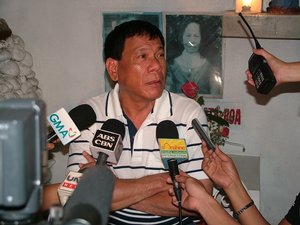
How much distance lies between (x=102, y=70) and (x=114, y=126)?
48.6 inches

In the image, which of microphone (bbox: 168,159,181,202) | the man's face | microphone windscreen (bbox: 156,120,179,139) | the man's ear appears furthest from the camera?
the man's ear

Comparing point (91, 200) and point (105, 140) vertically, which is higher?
point (91, 200)

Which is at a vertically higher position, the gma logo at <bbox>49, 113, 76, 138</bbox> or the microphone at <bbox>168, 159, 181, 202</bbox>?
the gma logo at <bbox>49, 113, 76, 138</bbox>

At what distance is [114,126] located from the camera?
6.56 ft

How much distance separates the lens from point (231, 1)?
113 inches

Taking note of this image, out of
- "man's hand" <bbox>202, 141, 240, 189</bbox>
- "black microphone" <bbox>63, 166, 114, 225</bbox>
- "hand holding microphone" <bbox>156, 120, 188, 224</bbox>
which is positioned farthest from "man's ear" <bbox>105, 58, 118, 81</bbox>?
"black microphone" <bbox>63, 166, 114, 225</bbox>

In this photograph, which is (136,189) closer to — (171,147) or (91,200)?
(171,147)

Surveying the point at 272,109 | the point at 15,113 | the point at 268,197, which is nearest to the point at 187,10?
the point at 272,109

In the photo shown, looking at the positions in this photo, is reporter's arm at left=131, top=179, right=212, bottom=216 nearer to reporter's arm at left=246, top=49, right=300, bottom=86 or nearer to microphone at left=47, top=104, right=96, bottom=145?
microphone at left=47, top=104, right=96, bottom=145

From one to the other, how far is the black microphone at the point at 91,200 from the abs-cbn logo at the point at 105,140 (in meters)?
0.91

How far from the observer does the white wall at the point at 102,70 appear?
2.94m

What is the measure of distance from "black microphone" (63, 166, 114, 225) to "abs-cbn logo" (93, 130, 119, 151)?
0.91 metres

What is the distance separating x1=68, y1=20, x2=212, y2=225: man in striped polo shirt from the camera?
1.89m

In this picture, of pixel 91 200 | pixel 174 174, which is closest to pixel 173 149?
pixel 174 174
